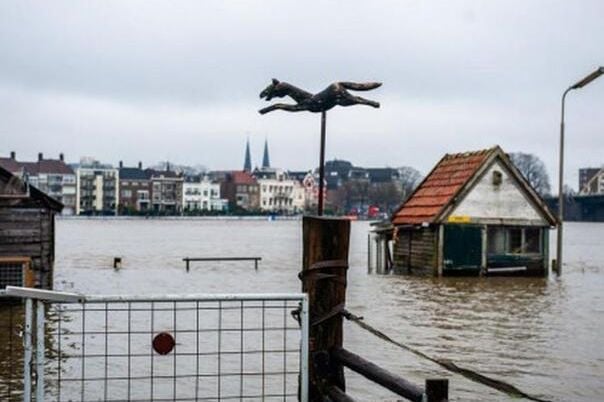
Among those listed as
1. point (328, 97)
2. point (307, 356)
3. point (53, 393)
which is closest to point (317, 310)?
point (307, 356)

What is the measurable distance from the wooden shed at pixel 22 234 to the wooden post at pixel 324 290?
15242mm

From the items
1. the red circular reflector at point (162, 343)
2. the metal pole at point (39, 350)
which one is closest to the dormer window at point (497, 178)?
the red circular reflector at point (162, 343)

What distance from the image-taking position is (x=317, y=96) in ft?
26.2

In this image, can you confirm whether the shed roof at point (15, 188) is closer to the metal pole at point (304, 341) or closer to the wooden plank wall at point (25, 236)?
the wooden plank wall at point (25, 236)

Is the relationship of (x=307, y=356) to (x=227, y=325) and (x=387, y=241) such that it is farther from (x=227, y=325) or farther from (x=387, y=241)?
(x=387, y=241)

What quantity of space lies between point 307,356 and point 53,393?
494 centimetres

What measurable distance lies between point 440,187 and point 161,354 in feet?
100

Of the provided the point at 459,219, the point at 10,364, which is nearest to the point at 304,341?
the point at 10,364

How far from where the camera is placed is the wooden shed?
862 inches

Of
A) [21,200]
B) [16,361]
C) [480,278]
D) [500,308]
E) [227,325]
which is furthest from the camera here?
[480,278]

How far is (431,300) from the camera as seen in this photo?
26391 millimetres

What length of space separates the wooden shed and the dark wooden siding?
16822 mm

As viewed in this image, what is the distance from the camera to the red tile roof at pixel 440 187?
35.7 m

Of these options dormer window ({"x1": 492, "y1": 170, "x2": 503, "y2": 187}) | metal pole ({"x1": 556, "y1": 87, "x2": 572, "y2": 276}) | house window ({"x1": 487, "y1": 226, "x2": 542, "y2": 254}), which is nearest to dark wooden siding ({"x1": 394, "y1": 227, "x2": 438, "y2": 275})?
house window ({"x1": 487, "y1": 226, "x2": 542, "y2": 254})
